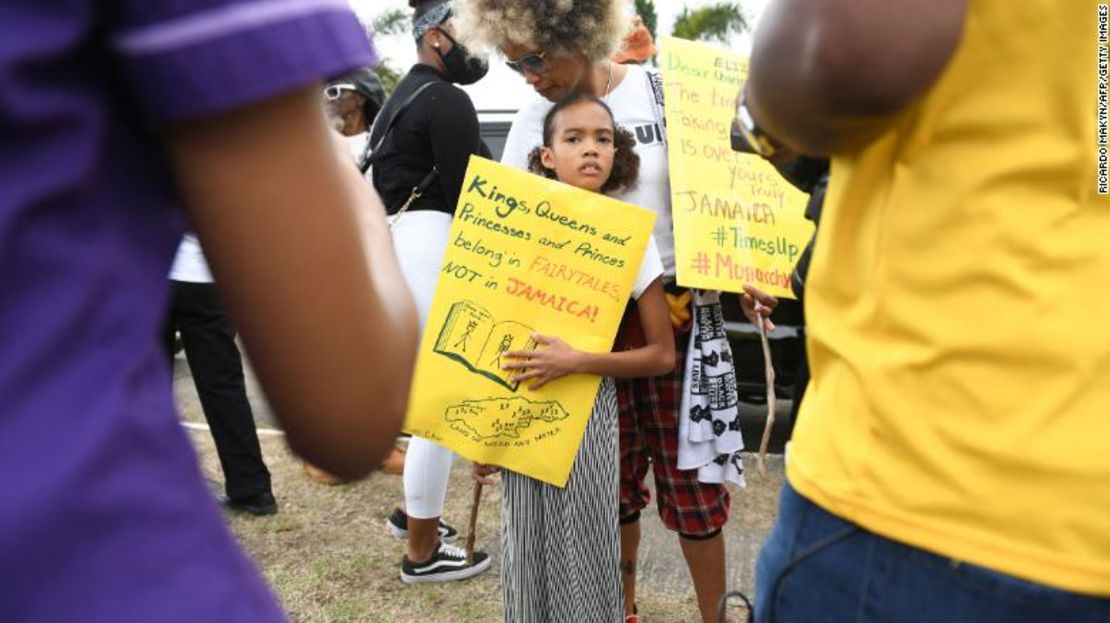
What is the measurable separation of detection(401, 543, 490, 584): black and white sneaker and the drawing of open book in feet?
3.95

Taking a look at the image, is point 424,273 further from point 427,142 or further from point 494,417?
point 494,417

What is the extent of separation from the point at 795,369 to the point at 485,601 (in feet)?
7.30

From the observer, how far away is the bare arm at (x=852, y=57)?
883 mm

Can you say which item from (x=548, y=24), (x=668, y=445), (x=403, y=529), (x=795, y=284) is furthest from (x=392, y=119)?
(x=795, y=284)

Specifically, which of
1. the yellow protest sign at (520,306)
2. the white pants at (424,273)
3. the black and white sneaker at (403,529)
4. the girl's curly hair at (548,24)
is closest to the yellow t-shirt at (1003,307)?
the yellow protest sign at (520,306)

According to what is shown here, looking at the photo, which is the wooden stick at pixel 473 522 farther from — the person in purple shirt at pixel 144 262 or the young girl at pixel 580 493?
the person in purple shirt at pixel 144 262

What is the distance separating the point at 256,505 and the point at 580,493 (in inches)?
77.4

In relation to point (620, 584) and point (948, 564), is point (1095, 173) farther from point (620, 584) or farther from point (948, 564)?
point (620, 584)

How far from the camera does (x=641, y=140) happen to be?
2.67 meters

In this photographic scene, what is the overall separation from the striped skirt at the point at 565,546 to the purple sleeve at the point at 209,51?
6.32 feet

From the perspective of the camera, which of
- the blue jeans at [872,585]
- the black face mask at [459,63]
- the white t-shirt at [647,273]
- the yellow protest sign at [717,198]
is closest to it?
the blue jeans at [872,585]

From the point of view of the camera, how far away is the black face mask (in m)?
3.18

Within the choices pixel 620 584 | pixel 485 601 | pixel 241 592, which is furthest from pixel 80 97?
pixel 485 601

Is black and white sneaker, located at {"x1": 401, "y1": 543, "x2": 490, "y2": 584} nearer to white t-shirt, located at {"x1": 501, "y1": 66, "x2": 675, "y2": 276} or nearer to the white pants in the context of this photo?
the white pants
